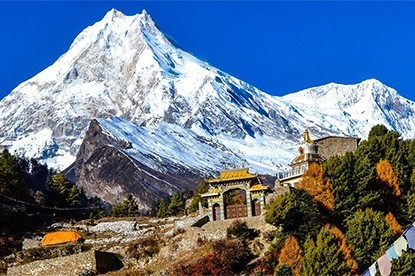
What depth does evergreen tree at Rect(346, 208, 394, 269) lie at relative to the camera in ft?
156

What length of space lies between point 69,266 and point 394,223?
22.0 meters

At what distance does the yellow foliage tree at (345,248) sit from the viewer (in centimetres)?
4578

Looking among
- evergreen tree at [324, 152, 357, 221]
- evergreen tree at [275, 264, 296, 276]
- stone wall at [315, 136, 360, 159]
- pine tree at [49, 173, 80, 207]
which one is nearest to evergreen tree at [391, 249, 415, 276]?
evergreen tree at [275, 264, 296, 276]

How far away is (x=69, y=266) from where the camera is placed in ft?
178

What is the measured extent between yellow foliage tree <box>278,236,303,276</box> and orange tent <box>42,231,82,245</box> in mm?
21484

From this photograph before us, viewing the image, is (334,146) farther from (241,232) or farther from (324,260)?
(324,260)

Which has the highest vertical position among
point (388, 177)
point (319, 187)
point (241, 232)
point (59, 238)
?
point (388, 177)

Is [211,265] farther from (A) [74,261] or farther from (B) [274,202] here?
(A) [74,261]

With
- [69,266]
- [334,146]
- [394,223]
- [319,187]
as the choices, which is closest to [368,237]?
[394,223]

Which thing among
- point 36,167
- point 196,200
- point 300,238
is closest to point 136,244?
point 300,238

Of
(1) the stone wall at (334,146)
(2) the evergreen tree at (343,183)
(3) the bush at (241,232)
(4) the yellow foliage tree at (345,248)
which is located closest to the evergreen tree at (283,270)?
(4) the yellow foliage tree at (345,248)

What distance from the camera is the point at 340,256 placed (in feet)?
150

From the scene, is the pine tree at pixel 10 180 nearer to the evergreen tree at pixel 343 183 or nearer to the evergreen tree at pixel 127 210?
the evergreen tree at pixel 127 210

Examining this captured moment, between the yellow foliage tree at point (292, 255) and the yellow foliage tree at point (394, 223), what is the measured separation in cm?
640
